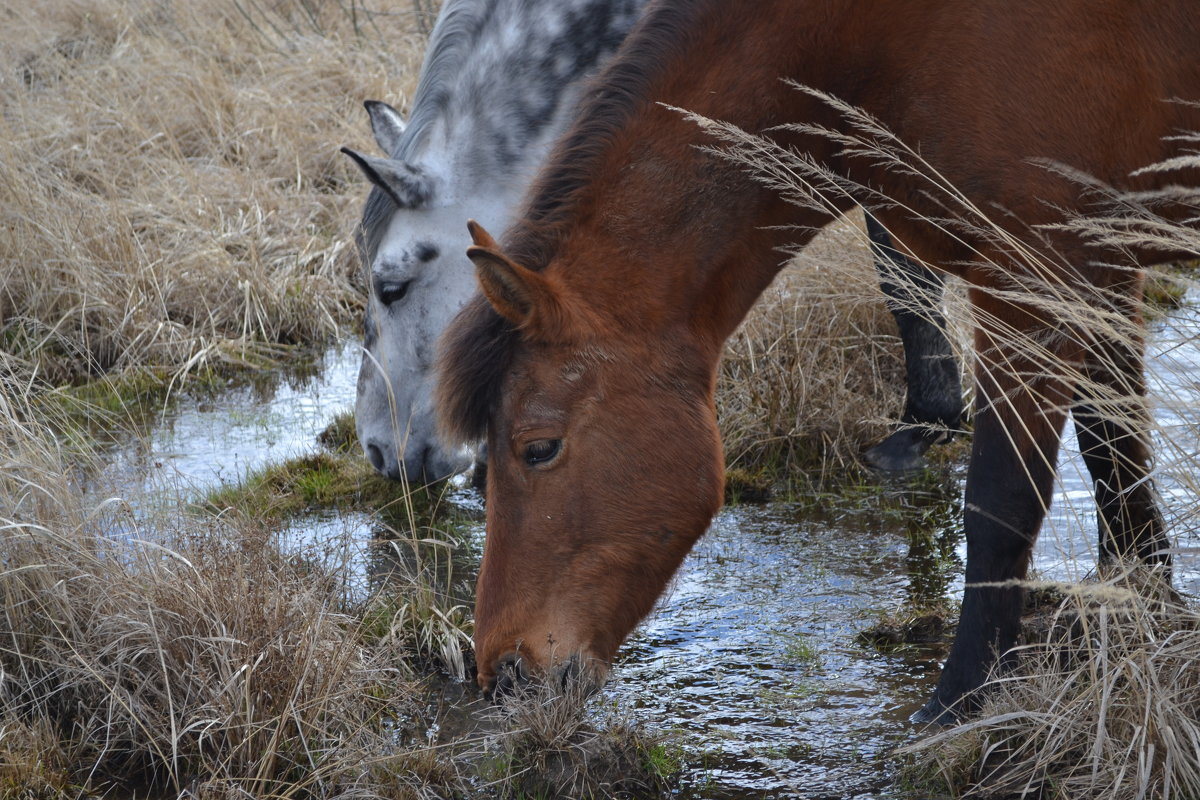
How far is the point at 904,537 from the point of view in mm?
4125

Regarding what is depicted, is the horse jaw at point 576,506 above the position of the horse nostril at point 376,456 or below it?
above

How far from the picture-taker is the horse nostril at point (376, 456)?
4342 mm

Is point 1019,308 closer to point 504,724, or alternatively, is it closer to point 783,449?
point 504,724

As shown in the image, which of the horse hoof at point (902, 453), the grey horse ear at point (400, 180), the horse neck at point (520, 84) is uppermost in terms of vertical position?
the horse neck at point (520, 84)

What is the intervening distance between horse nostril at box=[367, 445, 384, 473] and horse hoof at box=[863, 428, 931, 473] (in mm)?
1857

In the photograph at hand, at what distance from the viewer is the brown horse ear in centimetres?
261

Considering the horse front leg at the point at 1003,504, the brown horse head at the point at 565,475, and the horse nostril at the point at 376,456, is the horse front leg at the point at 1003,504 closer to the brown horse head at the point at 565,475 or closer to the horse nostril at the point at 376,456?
the brown horse head at the point at 565,475

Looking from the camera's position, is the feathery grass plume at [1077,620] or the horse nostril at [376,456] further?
the horse nostril at [376,456]

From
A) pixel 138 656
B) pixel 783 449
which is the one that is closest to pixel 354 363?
pixel 783 449

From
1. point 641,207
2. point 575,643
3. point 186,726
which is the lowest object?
point 186,726

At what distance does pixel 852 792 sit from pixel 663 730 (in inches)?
20.9

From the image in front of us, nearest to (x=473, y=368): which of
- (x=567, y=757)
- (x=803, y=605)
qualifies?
(x=567, y=757)

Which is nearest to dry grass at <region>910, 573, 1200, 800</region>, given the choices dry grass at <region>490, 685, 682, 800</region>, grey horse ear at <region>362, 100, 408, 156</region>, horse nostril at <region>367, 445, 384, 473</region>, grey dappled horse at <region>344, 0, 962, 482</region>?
dry grass at <region>490, 685, 682, 800</region>

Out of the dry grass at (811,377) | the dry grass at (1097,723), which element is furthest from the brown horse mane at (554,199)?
the dry grass at (811,377)
